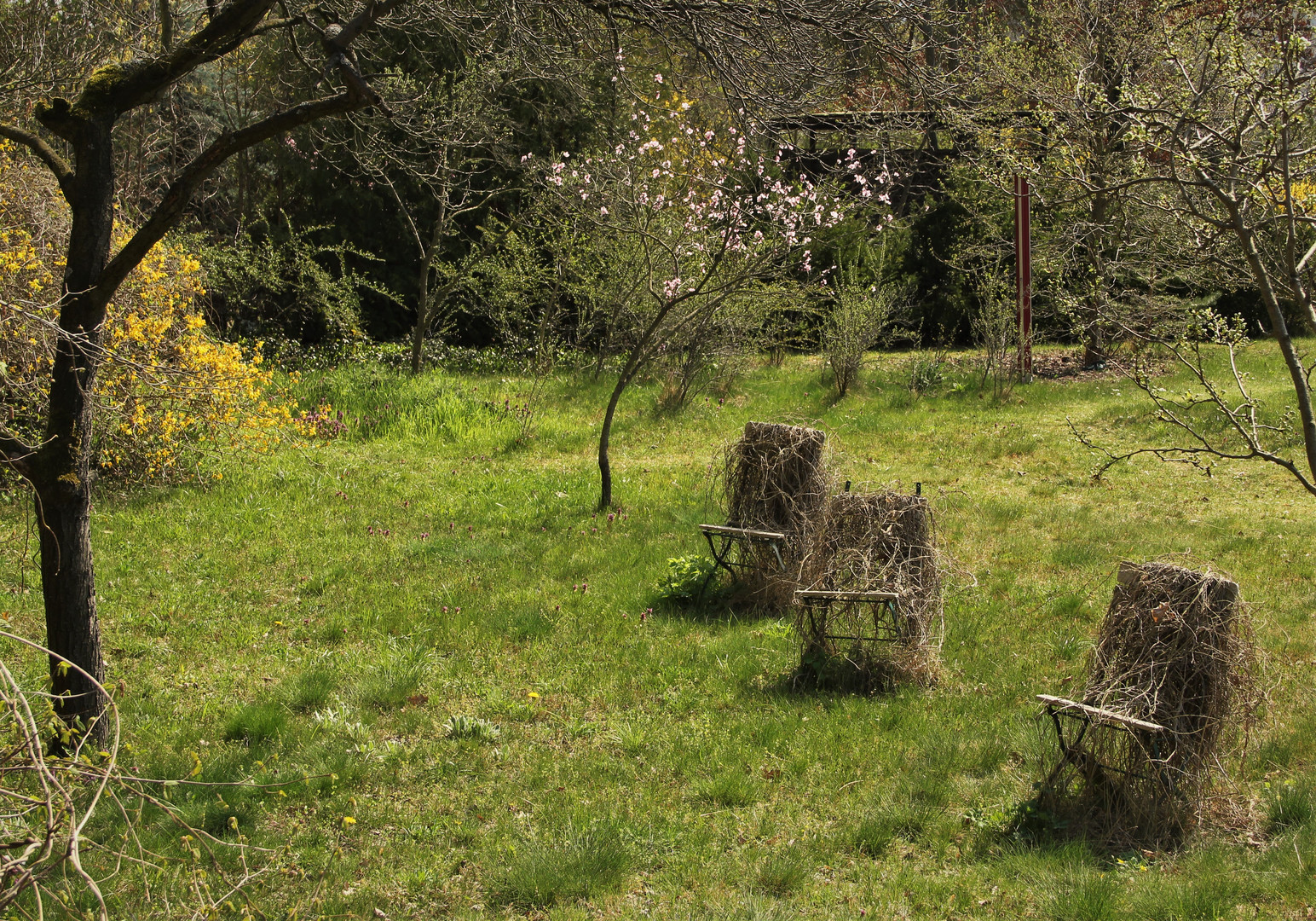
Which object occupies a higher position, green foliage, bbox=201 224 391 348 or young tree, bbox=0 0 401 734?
green foliage, bbox=201 224 391 348

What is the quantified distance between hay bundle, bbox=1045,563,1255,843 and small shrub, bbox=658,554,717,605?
121 inches

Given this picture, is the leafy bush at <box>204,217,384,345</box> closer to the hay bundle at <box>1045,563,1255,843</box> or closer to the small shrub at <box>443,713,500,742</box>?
the small shrub at <box>443,713,500,742</box>

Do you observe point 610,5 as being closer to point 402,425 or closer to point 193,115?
point 402,425

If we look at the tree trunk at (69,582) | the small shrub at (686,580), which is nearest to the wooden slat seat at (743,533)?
the small shrub at (686,580)

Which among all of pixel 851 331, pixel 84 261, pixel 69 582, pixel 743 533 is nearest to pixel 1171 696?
pixel 743 533

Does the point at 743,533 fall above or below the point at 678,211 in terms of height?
below

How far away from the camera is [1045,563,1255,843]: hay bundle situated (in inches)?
150

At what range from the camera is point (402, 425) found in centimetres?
1134

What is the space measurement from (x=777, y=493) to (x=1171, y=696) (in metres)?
3.08

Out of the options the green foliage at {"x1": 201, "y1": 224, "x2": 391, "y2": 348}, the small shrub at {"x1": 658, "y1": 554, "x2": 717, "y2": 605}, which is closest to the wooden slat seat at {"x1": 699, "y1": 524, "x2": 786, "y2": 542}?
the small shrub at {"x1": 658, "y1": 554, "x2": 717, "y2": 605}

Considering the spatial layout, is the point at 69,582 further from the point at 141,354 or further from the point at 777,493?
the point at 141,354

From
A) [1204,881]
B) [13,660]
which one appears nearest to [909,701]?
[1204,881]

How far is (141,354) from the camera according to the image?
27.6ft

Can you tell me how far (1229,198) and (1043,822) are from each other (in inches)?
104
